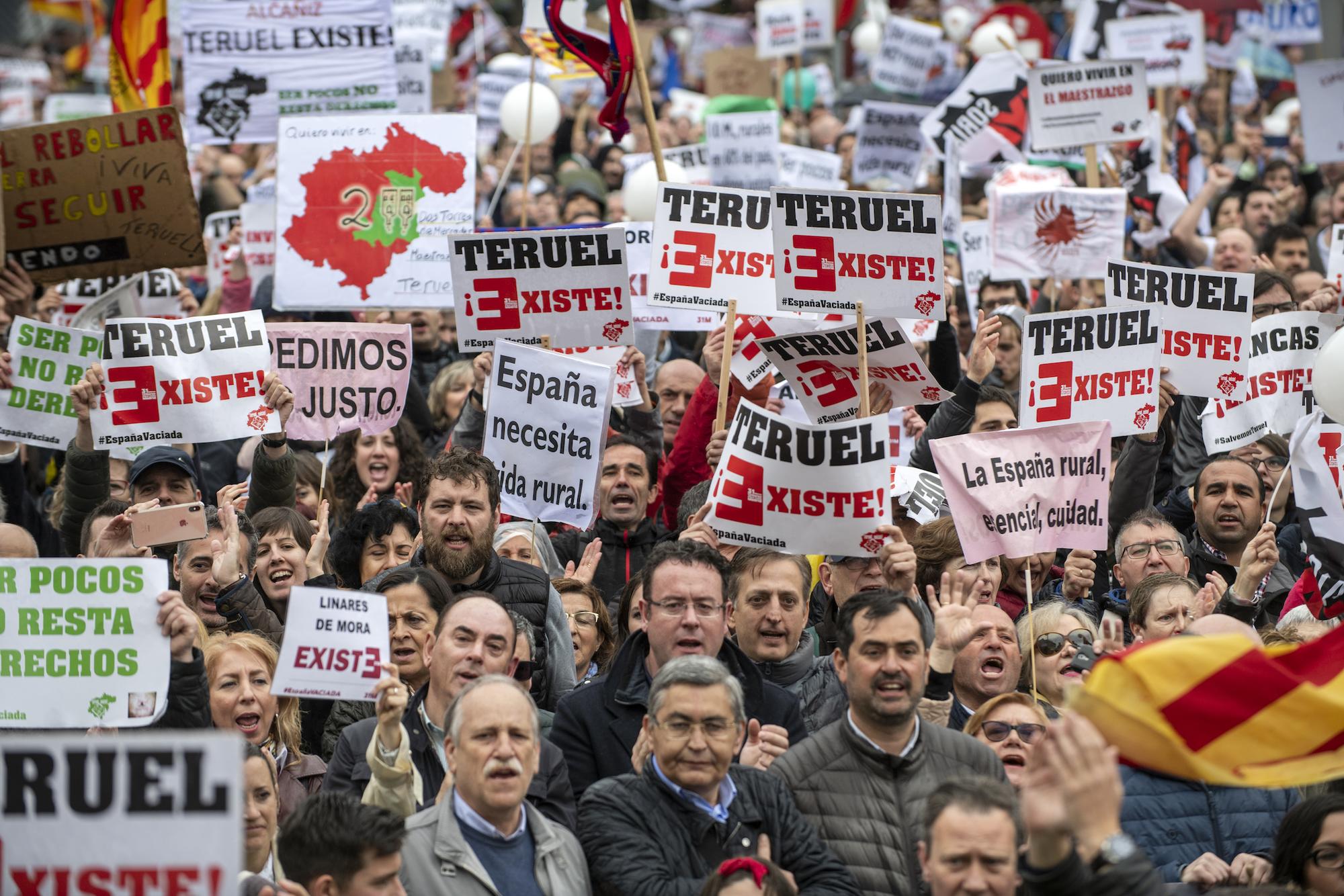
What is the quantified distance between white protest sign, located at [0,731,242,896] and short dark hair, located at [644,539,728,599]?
8.69 feet

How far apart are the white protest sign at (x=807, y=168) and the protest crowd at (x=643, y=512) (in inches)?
13.1

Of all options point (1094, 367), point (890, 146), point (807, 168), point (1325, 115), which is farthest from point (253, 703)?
point (890, 146)

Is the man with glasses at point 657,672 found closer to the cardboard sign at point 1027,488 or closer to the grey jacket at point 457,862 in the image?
the grey jacket at point 457,862

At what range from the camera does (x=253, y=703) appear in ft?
21.5

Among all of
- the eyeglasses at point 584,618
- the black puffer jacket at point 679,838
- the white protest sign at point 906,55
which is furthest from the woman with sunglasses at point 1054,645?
the white protest sign at point 906,55

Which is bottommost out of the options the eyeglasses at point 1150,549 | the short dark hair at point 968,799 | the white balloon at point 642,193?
the eyeglasses at point 1150,549

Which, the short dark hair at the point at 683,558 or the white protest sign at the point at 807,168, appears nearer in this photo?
the short dark hair at the point at 683,558

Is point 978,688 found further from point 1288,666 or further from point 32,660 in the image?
point 32,660

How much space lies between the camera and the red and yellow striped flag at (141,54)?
529 inches

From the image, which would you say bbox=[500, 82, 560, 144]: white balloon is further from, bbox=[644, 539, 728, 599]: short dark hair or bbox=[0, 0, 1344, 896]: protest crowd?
bbox=[644, 539, 728, 599]: short dark hair

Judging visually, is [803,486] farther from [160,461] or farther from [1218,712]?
[160,461]

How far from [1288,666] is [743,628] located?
241 centimetres

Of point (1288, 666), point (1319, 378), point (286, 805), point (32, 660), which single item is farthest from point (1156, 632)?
point (32, 660)

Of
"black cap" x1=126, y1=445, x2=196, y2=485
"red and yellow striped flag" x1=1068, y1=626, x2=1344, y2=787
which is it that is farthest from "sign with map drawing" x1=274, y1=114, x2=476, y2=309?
"red and yellow striped flag" x1=1068, y1=626, x2=1344, y2=787
